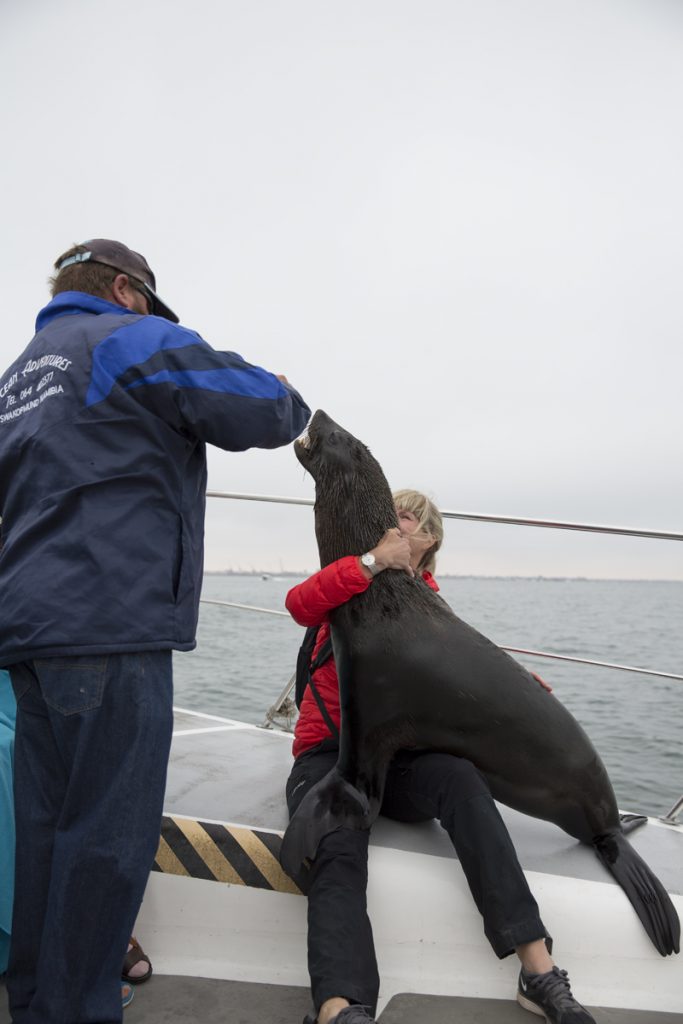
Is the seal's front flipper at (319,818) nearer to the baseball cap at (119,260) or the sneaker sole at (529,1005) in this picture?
the sneaker sole at (529,1005)

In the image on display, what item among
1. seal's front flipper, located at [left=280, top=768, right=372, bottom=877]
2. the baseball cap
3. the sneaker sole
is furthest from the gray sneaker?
the baseball cap

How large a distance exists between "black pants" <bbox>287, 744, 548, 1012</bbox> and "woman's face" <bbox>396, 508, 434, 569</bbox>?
696 millimetres

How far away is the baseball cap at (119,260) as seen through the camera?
1664mm

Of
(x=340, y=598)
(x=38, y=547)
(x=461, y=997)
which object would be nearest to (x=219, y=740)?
(x=340, y=598)

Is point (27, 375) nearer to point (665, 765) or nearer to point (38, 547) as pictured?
point (38, 547)

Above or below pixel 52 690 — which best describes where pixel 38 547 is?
above

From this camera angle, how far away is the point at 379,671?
192 cm

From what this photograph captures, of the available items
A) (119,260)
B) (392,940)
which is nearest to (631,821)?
(392,940)

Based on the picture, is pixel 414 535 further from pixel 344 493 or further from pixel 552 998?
pixel 552 998

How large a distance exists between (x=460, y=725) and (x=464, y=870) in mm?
340

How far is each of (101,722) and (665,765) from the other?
19.9 feet

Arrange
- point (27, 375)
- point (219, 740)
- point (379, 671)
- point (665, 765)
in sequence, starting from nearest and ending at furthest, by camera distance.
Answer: point (27, 375), point (379, 671), point (219, 740), point (665, 765)

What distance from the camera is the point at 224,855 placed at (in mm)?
1868

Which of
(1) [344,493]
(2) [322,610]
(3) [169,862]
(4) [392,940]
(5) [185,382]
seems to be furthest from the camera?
(1) [344,493]
